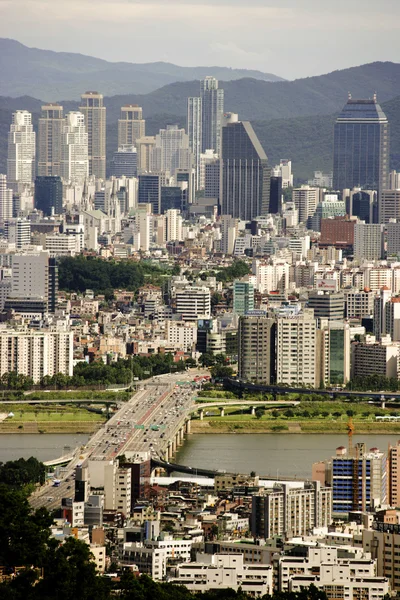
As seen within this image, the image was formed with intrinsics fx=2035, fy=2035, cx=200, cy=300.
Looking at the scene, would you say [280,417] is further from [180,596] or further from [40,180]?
[40,180]

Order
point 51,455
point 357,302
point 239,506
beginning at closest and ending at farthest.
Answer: point 239,506 < point 51,455 < point 357,302

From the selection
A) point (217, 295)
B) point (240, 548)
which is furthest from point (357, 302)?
point (240, 548)

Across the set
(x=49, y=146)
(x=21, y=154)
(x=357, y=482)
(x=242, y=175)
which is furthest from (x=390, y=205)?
(x=357, y=482)

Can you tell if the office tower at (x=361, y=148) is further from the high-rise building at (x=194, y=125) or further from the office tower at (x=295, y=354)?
the office tower at (x=295, y=354)

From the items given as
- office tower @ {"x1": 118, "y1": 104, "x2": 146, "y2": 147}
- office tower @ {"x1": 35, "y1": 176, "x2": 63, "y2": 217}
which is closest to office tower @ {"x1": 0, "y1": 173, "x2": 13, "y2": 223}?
office tower @ {"x1": 35, "y1": 176, "x2": 63, "y2": 217}

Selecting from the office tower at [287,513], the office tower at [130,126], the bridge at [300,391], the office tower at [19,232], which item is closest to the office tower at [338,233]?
the office tower at [19,232]

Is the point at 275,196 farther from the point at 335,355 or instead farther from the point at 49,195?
the point at 335,355

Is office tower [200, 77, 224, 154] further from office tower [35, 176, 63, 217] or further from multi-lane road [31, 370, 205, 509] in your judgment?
multi-lane road [31, 370, 205, 509]
